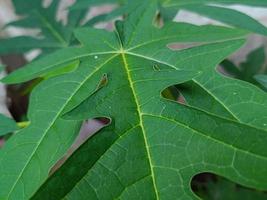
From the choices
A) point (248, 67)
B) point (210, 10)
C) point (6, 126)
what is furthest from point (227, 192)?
point (6, 126)

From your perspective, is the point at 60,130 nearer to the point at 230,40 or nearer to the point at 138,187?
the point at 138,187

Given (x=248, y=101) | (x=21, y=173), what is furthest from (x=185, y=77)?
(x=21, y=173)

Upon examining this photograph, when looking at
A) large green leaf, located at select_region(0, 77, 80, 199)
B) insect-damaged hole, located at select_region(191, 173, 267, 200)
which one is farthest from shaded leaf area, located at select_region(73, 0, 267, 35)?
insect-damaged hole, located at select_region(191, 173, 267, 200)

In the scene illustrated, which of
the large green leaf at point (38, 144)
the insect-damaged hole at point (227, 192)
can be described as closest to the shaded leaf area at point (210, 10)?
the large green leaf at point (38, 144)

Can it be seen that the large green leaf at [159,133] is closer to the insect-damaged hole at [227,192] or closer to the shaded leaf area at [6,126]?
the shaded leaf area at [6,126]

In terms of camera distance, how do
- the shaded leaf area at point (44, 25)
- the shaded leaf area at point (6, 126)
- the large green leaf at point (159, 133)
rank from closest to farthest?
the large green leaf at point (159, 133)
the shaded leaf area at point (6, 126)
the shaded leaf area at point (44, 25)
